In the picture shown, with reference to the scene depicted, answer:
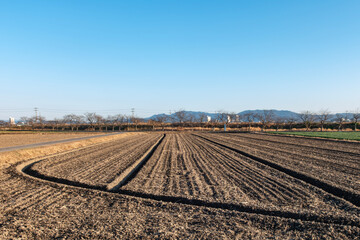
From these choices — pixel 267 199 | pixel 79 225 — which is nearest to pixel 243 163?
pixel 267 199

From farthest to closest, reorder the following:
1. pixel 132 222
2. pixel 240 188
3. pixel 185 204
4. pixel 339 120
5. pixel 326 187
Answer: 1. pixel 339 120
2. pixel 326 187
3. pixel 240 188
4. pixel 185 204
5. pixel 132 222

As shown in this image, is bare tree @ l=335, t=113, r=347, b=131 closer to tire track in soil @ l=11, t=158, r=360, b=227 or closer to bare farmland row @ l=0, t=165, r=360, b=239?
tire track in soil @ l=11, t=158, r=360, b=227

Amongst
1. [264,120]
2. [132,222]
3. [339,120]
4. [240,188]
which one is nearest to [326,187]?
[240,188]

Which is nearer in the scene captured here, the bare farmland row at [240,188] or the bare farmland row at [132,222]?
the bare farmland row at [132,222]

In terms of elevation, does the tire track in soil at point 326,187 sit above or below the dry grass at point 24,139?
below

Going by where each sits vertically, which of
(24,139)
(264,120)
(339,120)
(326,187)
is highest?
(264,120)

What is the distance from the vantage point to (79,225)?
5.12m

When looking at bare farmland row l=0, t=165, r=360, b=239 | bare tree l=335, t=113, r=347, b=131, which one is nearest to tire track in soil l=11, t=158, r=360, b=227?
bare farmland row l=0, t=165, r=360, b=239

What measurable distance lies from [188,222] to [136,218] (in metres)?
1.15

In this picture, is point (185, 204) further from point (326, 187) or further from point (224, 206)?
point (326, 187)

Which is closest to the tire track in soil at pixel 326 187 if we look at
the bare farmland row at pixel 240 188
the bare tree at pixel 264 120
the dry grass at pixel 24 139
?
the bare farmland row at pixel 240 188

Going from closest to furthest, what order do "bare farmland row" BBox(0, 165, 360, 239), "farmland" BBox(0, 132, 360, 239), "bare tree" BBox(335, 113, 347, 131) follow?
"bare farmland row" BBox(0, 165, 360, 239)
"farmland" BBox(0, 132, 360, 239)
"bare tree" BBox(335, 113, 347, 131)

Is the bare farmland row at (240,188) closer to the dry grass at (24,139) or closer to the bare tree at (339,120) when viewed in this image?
the dry grass at (24,139)

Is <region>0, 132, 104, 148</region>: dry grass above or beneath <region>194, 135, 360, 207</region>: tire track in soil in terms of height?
above
